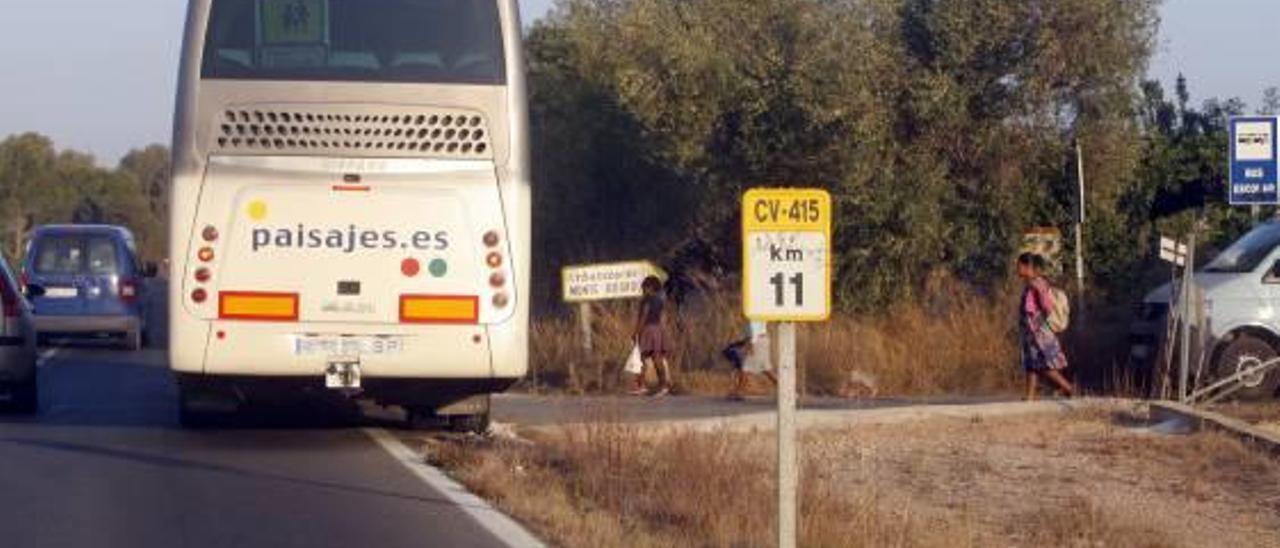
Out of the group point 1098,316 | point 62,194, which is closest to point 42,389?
point 1098,316

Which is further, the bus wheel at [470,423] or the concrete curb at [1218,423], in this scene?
the bus wheel at [470,423]

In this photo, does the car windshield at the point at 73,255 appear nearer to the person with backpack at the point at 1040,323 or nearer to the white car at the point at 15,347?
the white car at the point at 15,347

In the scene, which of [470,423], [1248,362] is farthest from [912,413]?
[470,423]

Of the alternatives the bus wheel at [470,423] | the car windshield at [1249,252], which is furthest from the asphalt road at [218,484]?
→ the car windshield at [1249,252]

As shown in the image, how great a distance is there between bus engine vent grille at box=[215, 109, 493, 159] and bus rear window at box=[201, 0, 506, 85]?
11.5 inches

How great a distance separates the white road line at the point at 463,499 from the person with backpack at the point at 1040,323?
673cm

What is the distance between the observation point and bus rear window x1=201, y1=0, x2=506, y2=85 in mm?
17375

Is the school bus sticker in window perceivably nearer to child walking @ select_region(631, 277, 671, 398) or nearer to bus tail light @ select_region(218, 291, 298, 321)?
bus tail light @ select_region(218, 291, 298, 321)

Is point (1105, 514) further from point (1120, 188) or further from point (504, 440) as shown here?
point (1120, 188)

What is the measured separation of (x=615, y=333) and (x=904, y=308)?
3690 millimetres

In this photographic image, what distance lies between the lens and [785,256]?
11.0 meters

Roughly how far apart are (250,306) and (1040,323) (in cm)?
861

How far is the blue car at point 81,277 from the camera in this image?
3381 cm

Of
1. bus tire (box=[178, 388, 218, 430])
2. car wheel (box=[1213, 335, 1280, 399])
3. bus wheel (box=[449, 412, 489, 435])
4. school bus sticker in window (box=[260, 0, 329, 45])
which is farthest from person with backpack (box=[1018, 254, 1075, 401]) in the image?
school bus sticker in window (box=[260, 0, 329, 45])
